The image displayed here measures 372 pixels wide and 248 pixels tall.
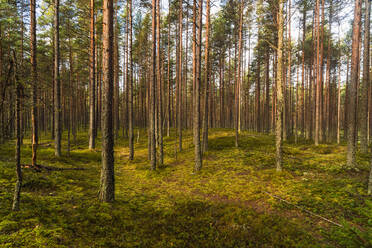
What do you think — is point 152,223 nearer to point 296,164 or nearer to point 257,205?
point 257,205

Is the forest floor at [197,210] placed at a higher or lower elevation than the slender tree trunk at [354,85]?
lower

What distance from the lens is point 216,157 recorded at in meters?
13.5

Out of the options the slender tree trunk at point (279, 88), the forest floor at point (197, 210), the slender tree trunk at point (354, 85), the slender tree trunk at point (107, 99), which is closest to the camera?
the forest floor at point (197, 210)

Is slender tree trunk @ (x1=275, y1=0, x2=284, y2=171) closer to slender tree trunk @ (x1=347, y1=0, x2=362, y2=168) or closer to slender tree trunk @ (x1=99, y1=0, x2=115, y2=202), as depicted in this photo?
slender tree trunk @ (x1=347, y1=0, x2=362, y2=168)

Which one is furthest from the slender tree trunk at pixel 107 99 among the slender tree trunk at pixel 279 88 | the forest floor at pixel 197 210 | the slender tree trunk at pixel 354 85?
the slender tree trunk at pixel 354 85

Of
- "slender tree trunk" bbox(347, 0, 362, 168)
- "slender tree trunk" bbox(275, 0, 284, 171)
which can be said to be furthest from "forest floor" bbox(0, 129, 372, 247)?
"slender tree trunk" bbox(275, 0, 284, 171)

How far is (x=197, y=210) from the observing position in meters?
5.80

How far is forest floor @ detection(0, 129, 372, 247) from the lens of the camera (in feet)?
12.6

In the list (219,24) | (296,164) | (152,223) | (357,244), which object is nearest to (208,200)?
(152,223)

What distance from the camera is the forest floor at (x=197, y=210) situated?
3838mm

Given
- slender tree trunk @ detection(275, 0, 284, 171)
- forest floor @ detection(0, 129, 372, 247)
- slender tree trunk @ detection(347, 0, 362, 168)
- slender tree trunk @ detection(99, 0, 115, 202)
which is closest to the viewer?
forest floor @ detection(0, 129, 372, 247)

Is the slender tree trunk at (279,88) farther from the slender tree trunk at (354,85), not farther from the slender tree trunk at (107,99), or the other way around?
the slender tree trunk at (107,99)

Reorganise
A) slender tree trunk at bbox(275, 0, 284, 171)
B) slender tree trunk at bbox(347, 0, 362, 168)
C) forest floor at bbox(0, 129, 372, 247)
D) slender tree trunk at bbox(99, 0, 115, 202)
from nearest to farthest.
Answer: forest floor at bbox(0, 129, 372, 247) → slender tree trunk at bbox(99, 0, 115, 202) → slender tree trunk at bbox(275, 0, 284, 171) → slender tree trunk at bbox(347, 0, 362, 168)

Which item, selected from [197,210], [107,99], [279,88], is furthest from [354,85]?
[107,99]
